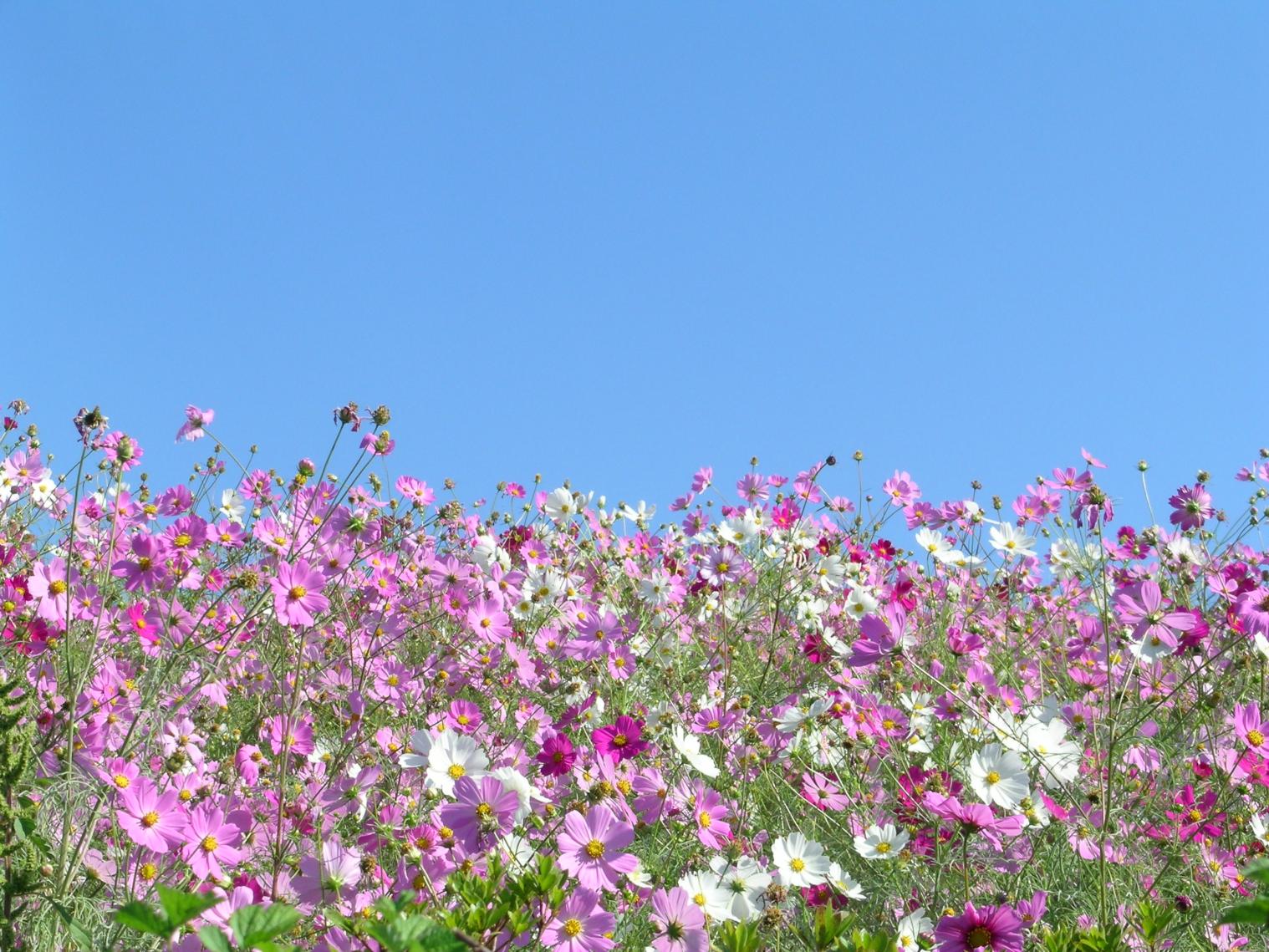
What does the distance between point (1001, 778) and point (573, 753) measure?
31.6 inches

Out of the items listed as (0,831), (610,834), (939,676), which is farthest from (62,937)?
(939,676)

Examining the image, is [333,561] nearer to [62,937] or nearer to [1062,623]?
[62,937]

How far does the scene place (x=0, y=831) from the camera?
58.6 inches

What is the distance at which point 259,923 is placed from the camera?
2.96 feet

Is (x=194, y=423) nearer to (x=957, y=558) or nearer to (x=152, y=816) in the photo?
(x=152, y=816)

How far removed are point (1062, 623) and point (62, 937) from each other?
4.14 m

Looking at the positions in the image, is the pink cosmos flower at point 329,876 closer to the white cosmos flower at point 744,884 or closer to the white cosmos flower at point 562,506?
the white cosmos flower at point 744,884

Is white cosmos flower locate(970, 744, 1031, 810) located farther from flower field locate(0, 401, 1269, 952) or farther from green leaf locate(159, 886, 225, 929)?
green leaf locate(159, 886, 225, 929)

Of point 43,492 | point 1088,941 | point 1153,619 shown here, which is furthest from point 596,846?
point 43,492

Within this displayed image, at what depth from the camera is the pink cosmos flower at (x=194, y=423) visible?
2791 millimetres

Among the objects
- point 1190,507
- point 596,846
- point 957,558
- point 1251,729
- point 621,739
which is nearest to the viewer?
point 596,846

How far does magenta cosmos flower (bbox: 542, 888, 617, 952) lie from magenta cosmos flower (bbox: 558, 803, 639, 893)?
0.21ft

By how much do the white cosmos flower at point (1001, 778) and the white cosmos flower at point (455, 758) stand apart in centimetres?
91

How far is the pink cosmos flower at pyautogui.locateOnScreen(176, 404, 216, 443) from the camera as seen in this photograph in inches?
110
